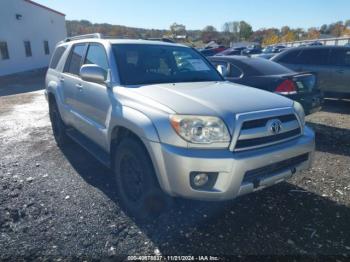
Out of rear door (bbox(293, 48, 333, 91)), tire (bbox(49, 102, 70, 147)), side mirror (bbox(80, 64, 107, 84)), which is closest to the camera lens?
side mirror (bbox(80, 64, 107, 84))

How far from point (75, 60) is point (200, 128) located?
9.88 ft

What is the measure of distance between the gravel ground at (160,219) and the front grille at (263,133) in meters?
0.92

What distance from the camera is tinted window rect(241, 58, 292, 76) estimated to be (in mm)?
6105

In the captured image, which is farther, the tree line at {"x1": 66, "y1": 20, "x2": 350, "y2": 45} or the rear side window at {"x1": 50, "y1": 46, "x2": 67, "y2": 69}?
the tree line at {"x1": 66, "y1": 20, "x2": 350, "y2": 45}

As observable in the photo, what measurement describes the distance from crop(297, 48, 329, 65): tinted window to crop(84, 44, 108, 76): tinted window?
667 centimetres

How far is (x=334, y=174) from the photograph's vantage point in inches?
175

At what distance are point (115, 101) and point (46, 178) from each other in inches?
73.6

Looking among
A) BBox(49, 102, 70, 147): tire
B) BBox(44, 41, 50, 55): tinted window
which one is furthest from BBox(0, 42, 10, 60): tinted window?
BBox(49, 102, 70, 147): tire

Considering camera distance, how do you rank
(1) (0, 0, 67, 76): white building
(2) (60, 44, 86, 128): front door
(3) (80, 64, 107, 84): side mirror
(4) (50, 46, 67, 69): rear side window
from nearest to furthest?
(3) (80, 64, 107, 84): side mirror < (2) (60, 44, 86, 128): front door < (4) (50, 46, 67, 69): rear side window < (1) (0, 0, 67, 76): white building

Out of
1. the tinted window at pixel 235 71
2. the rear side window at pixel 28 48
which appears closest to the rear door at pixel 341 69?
the tinted window at pixel 235 71

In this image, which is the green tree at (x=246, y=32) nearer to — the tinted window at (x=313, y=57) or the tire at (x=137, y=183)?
the tinted window at (x=313, y=57)

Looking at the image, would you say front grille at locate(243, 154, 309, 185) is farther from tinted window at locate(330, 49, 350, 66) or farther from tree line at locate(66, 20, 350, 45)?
tree line at locate(66, 20, 350, 45)

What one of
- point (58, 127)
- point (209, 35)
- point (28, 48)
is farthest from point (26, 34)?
point (209, 35)

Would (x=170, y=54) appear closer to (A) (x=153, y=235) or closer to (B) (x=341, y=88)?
(A) (x=153, y=235)
